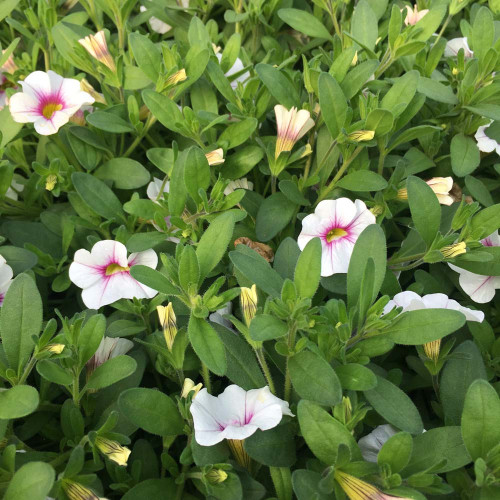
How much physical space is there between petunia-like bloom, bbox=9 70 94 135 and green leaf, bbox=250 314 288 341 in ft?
2.09

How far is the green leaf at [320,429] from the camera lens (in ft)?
2.60

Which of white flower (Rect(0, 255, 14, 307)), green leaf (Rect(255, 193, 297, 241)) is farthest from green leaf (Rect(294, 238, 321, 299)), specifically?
white flower (Rect(0, 255, 14, 307))

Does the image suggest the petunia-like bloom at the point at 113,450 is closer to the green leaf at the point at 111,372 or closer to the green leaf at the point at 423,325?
the green leaf at the point at 111,372

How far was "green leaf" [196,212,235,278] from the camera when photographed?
0.95 meters

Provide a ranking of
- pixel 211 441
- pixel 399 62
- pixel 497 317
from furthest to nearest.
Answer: pixel 399 62 → pixel 497 317 → pixel 211 441

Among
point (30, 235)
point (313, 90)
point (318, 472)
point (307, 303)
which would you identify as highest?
point (313, 90)

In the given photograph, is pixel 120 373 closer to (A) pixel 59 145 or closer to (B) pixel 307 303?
(B) pixel 307 303

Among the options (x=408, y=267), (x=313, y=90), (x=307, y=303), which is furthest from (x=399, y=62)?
(x=307, y=303)

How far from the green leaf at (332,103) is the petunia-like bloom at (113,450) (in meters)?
0.68

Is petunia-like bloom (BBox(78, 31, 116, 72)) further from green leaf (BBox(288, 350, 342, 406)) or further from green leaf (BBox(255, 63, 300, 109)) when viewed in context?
green leaf (BBox(288, 350, 342, 406))

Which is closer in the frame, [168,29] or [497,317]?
[497,317]

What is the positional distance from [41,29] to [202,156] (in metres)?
0.72

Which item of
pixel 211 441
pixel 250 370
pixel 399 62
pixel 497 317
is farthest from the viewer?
pixel 399 62

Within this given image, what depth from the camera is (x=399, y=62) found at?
137cm
